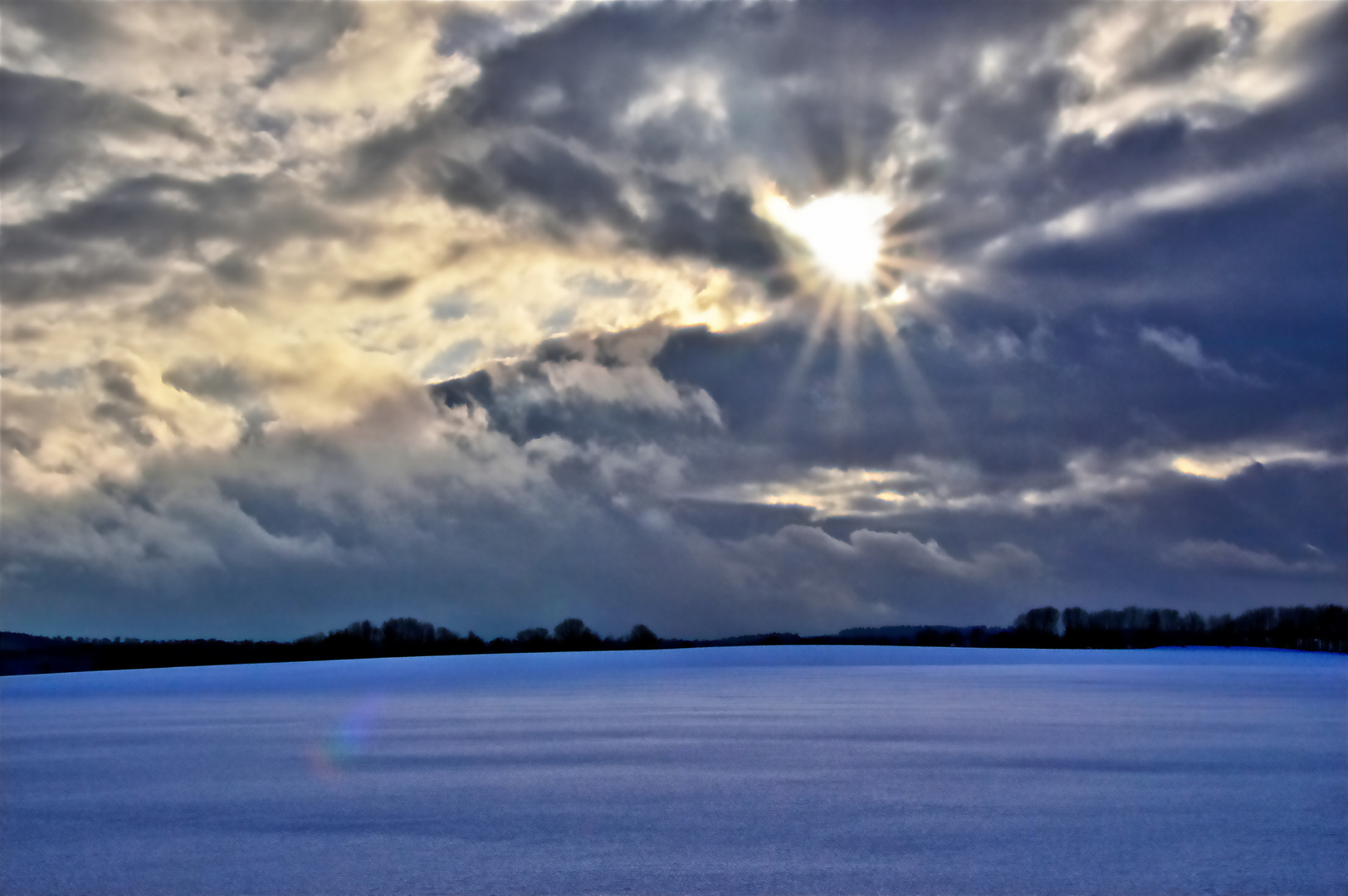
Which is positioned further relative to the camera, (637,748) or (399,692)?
(399,692)

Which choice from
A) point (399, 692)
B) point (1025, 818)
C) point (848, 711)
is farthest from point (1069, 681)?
point (1025, 818)

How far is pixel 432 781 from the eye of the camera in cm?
2206

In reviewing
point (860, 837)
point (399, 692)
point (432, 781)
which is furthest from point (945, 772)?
point (399, 692)

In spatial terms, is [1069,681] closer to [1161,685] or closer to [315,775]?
[1161,685]

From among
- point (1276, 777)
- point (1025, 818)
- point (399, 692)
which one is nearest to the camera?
point (1025, 818)

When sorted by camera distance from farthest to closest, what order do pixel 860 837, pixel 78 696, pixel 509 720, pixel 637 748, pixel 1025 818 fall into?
pixel 78 696, pixel 509 720, pixel 637 748, pixel 1025 818, pixel 860 837

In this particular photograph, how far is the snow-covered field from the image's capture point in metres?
14.0

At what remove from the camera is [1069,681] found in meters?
64.4

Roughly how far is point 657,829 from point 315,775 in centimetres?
956

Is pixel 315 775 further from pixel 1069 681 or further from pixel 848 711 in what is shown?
pixel 1069 681

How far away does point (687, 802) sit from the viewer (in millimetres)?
19062

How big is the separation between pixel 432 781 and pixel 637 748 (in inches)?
266

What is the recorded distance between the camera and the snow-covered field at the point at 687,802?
553 inches

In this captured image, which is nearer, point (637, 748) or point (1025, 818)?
point (1025, 818)
